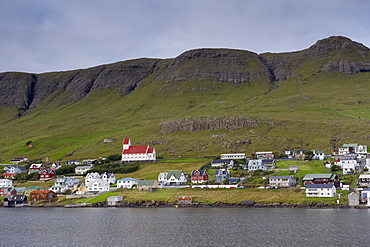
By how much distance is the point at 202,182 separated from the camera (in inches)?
4363

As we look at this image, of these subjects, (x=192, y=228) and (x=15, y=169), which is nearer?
(x=192, y=228)

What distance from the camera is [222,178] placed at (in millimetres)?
110188

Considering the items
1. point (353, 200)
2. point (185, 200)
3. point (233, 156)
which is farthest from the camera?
point (233, 156)

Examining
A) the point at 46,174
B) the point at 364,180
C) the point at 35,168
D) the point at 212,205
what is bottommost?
the point at 212,205

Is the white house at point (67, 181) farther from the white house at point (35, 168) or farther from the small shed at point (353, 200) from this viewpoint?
the small shed at point (353, 200)

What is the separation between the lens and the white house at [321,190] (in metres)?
89.1

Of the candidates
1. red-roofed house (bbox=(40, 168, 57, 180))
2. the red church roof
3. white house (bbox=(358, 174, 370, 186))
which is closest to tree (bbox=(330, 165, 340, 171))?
white house (bbox=(358, 174, 370, 186))

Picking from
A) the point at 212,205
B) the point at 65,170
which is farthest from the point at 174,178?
the point at 65,170

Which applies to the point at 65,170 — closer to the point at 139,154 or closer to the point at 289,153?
the point at 139,154

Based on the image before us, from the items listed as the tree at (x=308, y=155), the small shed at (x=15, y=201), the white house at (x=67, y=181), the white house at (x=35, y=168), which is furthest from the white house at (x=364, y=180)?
the white house at (x=35, y=168)

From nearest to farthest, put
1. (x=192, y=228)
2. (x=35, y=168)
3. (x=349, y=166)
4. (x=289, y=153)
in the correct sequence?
(x=192, y=228) → (x=349, y=166) → (x=289, y=153) → (x=35, y=168)

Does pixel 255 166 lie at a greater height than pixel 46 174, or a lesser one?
greater

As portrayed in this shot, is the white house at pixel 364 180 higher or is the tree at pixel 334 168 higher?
the tree at pixel 334 168

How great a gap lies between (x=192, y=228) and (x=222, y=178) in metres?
45.5
